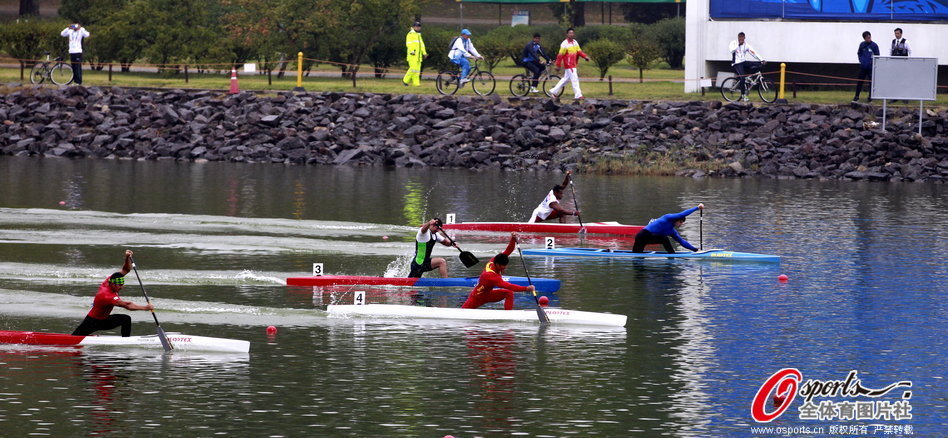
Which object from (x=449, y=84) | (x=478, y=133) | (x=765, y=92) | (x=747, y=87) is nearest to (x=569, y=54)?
(x=478, y=133)

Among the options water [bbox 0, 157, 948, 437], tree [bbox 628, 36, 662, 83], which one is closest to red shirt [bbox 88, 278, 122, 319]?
water [bbox 0, 157, 948, 437]

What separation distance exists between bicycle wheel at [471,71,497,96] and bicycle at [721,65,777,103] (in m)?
8.56

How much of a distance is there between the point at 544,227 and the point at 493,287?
36.0 ft

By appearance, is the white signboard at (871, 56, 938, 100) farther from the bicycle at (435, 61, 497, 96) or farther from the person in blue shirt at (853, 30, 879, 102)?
the bicycle at (435, 61, 497, 96)

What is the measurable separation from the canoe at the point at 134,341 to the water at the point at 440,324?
0.83 ft

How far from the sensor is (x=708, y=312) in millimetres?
24953

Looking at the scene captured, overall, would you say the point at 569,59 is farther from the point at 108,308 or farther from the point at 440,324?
the point at 108,308

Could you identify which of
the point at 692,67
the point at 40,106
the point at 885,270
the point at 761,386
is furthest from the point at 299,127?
the point at 761,386

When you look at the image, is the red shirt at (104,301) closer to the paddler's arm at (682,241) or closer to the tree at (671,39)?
the paddler's arm at (682,241)

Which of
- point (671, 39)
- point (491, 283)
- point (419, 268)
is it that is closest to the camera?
point (491, 283)

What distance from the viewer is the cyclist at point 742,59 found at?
4941 cm

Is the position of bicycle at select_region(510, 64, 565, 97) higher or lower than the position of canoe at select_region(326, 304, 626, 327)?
higher

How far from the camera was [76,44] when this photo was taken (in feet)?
175

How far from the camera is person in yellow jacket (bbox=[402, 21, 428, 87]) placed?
51.2 metres
